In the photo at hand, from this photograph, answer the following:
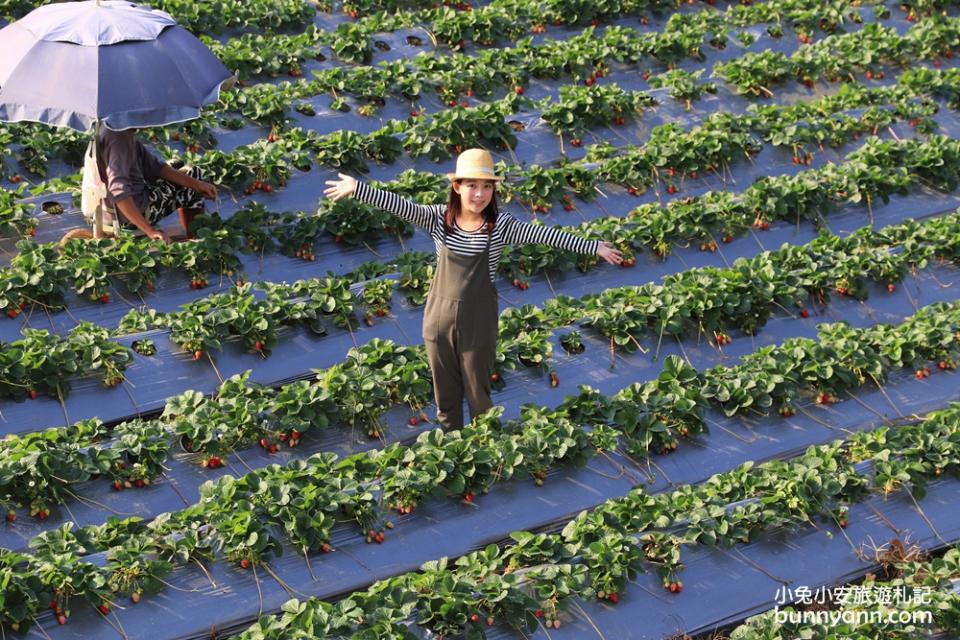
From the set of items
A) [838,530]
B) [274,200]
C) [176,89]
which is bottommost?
[838,530]

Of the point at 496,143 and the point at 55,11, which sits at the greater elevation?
the point at 55,11

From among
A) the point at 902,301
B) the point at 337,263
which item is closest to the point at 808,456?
the point at 902,301

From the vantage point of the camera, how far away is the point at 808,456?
6.87 metres

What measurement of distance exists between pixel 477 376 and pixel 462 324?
34cm

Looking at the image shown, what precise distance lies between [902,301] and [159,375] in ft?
15.5

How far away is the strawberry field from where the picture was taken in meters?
5.98

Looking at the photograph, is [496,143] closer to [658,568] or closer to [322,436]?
[322,436]

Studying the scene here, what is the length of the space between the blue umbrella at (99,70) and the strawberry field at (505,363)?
83 cm

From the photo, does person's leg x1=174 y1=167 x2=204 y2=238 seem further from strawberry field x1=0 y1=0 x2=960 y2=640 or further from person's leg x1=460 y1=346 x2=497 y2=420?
person's leg x1=460 y1=346 x2=497 y2=420

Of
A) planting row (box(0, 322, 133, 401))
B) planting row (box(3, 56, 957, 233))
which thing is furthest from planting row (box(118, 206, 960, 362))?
planting row (box(3, 56, 957, 233))

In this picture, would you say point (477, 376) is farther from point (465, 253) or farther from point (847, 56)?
point (847, 56)

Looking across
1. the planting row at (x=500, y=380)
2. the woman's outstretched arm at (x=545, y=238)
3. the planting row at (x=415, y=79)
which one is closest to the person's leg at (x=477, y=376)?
the planting row at (x=500, y=380)

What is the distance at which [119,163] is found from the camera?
809 centimetres

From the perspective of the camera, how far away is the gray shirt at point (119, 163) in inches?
318
